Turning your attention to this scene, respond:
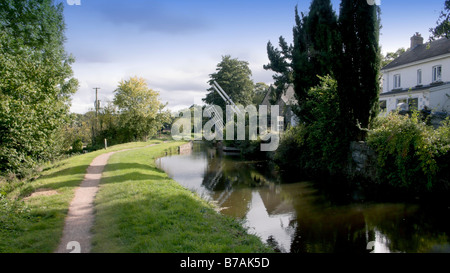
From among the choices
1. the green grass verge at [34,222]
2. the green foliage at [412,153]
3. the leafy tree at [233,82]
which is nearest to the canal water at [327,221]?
the green foliage at [412,153]

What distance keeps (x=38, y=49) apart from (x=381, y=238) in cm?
2340

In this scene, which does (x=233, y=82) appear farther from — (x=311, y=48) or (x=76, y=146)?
(x=311, y=48)

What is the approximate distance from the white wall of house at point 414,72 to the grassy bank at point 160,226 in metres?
20.8

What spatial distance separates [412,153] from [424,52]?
16756 mm

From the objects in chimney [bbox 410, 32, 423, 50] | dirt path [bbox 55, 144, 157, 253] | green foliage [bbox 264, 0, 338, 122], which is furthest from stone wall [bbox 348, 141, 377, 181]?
chimney [bbox 410, 32, 423, 50]

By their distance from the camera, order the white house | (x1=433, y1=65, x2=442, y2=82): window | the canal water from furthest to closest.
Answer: (x1=433, y1=65, x2=442, y2=82): window
the white house
the canal water

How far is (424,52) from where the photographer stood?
860 inches

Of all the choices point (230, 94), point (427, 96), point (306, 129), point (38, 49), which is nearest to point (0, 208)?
point (306, 129)

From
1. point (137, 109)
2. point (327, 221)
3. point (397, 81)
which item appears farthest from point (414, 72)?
point (137, 109)

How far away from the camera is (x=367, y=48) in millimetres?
12281

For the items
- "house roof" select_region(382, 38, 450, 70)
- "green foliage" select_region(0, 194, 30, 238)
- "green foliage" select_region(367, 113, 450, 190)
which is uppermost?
"house roof" select_region(382, 38, 450, 70)

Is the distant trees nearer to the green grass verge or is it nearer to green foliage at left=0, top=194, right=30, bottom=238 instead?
the green grass verge

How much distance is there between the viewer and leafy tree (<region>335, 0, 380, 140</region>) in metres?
12.2
